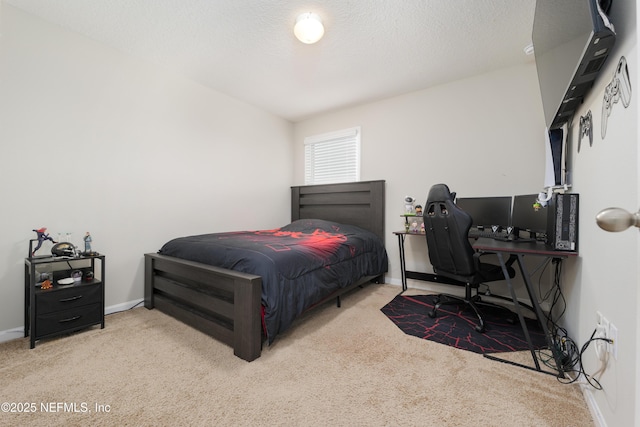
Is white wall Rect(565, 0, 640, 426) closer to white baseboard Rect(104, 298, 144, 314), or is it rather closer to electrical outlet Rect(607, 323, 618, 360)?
electrical outlet Rect(607, 323, 618, 360)

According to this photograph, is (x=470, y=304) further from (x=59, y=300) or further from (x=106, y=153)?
(x=106, y=153)

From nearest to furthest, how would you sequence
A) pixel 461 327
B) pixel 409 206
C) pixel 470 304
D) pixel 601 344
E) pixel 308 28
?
pixel 601 344, pixel 308 28, pixel 461 327, pixel 470 304, pixel 409 206

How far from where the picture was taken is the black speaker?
63.2 inches

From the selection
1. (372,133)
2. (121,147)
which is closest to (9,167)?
(121,147)

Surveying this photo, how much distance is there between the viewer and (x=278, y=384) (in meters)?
1.44

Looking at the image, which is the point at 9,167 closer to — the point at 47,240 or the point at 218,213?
the point at 47,240

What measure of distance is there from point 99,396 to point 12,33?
2.60m

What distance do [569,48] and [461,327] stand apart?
195 cm

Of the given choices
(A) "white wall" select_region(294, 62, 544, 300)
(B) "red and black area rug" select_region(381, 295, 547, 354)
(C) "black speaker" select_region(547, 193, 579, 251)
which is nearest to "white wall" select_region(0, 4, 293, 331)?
(A) "white wall" select_region(294, 62, 544, 300)

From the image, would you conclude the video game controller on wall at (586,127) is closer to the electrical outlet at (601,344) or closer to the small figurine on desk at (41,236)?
the electrical outlet at (601,344)

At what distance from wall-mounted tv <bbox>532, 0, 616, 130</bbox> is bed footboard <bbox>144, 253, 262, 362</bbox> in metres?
1.98

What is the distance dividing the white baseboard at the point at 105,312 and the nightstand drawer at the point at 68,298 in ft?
1.32

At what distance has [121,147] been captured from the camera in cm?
250

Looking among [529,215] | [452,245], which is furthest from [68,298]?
[529,215]
